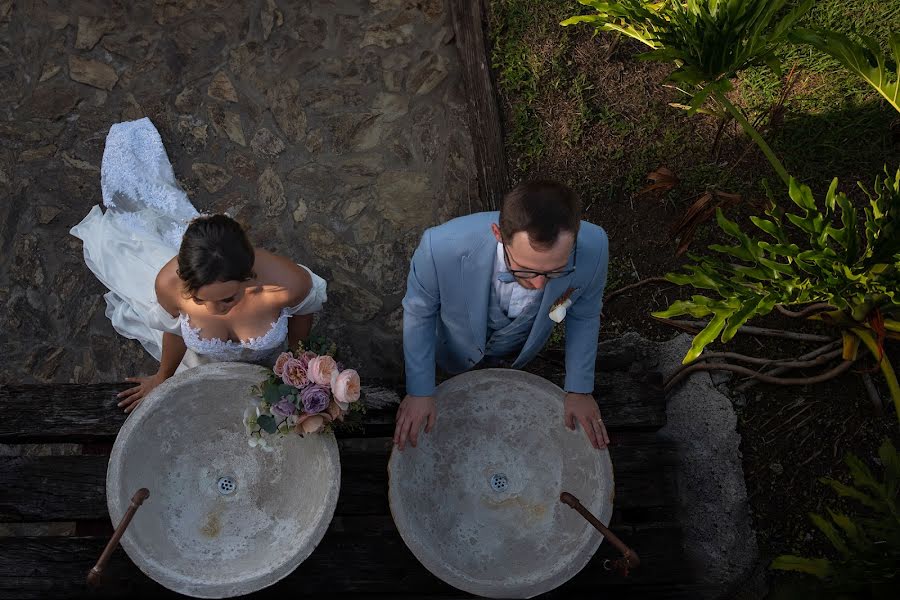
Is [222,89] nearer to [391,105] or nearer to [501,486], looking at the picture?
[391,105]

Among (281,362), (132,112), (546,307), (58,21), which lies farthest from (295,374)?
(58,21)

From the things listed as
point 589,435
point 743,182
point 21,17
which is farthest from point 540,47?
point 21,17

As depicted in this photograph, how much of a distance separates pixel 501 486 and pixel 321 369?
0.88 meters

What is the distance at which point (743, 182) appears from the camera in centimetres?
399

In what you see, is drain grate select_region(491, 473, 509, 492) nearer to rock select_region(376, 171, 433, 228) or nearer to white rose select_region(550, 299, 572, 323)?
white rose select_region(550, 299, 572, 323)

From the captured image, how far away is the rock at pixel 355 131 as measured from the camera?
425cm

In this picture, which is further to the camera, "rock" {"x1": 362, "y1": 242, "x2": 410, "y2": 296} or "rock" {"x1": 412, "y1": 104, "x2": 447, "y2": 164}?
"rock" {"x1": 412, "y1": 104, "x2": 447, "y2": 164}

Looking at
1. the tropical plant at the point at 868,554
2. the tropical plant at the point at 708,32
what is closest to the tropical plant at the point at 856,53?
the tropical plant at the point at 708,32

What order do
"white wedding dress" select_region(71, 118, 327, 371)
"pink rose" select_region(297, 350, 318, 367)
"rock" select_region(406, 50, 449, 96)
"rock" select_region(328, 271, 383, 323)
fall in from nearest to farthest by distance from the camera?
1. "pink rose" select_region(297, 350, 318, 367)
2. "white wedding dress" select_region(71, 118, 327, 371)
3. "rock" select_region(328, 271, 383, 323)
4. "rock" select_region(406, 50, 449, 96)

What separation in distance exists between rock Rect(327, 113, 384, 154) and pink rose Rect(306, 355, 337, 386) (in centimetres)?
205

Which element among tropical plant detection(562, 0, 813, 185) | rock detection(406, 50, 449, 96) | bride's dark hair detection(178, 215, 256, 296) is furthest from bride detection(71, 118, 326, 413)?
tropical plant detection(562, 0, 813, 185)

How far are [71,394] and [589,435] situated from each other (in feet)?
6.47

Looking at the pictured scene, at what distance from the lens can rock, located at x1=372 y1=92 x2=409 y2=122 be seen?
4.30 m

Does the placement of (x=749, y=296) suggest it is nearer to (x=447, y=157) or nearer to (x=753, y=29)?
(x=753, y=29)
